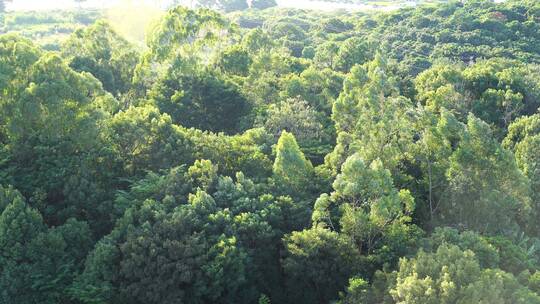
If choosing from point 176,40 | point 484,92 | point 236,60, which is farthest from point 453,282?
point 236,60

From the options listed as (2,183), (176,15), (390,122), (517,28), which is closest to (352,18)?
(517,28)

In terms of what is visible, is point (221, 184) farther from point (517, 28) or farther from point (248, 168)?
point (517, 28)

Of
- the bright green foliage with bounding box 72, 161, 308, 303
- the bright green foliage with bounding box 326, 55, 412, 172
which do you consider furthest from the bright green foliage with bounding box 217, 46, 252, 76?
the bright green foliage with bounding box 72, 161, 308, 303

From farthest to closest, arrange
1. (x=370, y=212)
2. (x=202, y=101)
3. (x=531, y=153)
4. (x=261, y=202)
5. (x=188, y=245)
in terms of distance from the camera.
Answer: (x=202, y=101), (x=531, y=153), (x=261, y=202), (x=370, y=212), (x=188, y=245)

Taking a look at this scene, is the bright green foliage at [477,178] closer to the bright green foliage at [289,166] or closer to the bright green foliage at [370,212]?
the bright green foliage at [370,212]

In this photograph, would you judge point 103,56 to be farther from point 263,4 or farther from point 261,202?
point 263,4

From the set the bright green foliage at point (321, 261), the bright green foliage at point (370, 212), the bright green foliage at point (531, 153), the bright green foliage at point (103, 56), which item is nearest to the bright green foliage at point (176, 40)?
the bright green foliage at point (103, 56)

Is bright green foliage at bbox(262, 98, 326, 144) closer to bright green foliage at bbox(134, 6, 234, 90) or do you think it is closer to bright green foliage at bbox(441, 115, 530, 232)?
bright green foliage at bbox(441, 115, 530, 232)
